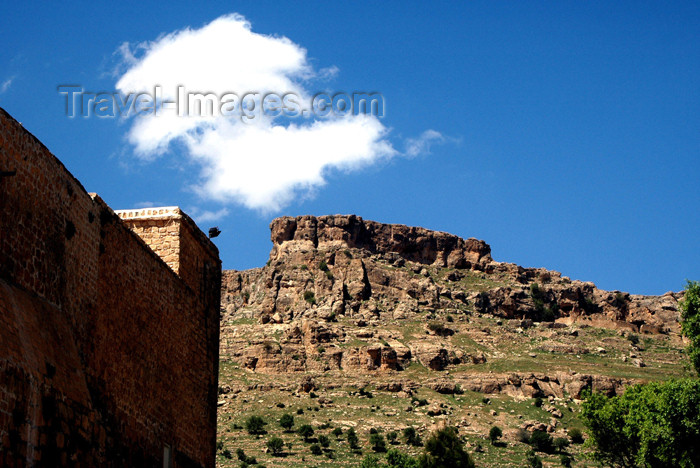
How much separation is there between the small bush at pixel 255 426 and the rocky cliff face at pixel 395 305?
48.6 ft

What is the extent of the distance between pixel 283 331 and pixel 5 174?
3044 inches

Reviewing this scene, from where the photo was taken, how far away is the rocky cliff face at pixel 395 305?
263 ft

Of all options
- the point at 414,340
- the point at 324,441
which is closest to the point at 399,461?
the point at 324,441

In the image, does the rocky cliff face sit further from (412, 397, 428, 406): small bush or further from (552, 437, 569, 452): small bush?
(552, 437, 569, 452): small bush

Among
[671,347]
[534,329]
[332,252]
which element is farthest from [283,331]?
[671,347]

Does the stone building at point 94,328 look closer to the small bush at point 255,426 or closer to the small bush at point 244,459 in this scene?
the small bush at point 244,459

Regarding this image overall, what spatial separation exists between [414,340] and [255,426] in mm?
23602

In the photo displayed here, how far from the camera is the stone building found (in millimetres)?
8734

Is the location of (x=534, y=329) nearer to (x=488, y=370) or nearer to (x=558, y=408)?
(x=488, y=370)

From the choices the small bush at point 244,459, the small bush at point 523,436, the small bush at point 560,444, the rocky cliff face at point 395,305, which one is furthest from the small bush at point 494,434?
the small bush at point 244,459

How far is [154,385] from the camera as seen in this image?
39.7 ft

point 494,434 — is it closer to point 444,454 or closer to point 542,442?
point 542,442

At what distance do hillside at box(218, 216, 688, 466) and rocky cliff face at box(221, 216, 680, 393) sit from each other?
0.16 m

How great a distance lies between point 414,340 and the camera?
82.8 m
